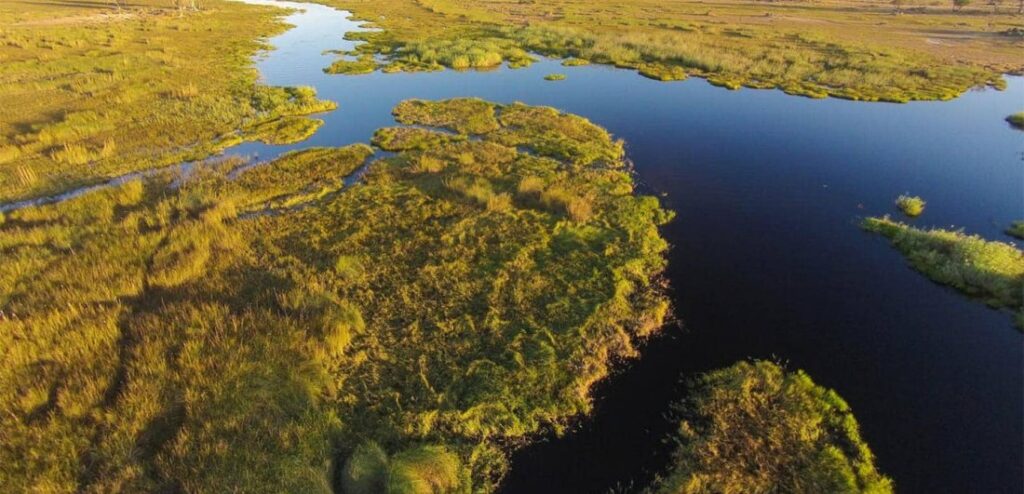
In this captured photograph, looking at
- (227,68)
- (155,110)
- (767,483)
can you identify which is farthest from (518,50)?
(767,483)

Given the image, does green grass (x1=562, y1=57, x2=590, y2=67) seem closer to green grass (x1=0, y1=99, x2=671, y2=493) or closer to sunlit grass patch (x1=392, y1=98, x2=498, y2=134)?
sunlit grass patch (x1=392, y1=98, x2=498, y2=134)

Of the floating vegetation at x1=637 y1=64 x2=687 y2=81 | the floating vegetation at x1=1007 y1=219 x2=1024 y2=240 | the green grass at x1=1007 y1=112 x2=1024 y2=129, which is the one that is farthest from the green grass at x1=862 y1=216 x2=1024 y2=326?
the floating vegetation at x1=637 y1=64 x2=687 y2=81

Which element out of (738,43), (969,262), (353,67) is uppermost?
(738,43)

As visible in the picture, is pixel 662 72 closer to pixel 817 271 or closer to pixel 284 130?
pixel 817 271

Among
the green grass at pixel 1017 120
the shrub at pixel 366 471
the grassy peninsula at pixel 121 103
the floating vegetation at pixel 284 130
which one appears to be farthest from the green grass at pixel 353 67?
the green grass at pixel 1017 120

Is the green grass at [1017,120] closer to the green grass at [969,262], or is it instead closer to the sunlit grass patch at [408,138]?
the green grass at [969,262]

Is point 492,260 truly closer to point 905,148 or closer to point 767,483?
point 767,483

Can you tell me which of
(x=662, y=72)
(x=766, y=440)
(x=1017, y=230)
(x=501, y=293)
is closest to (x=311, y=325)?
(x=501, y=293)
